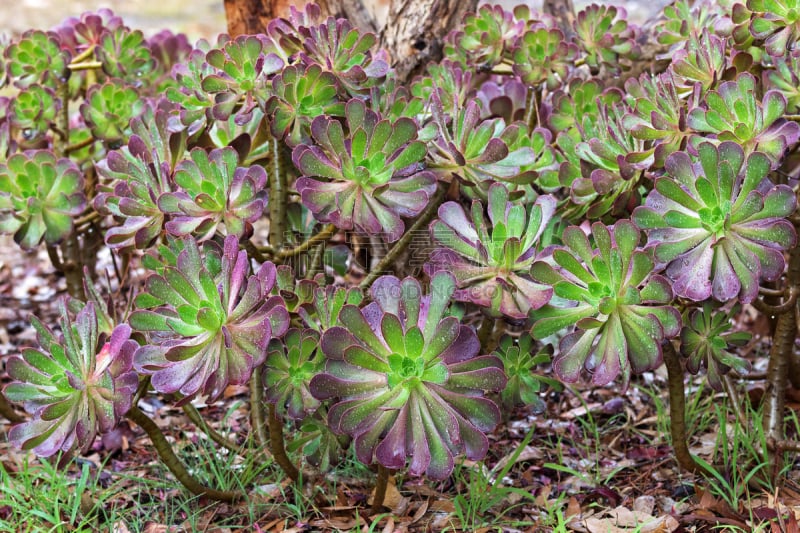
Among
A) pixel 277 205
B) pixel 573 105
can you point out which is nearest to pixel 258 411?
pixel 277 205

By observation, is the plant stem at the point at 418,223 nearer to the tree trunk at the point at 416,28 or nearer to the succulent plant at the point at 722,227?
the succulent plant at the point at 722,227

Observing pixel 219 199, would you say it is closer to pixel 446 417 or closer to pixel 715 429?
pixel 446 417

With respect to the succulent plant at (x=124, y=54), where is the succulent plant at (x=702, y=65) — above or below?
below

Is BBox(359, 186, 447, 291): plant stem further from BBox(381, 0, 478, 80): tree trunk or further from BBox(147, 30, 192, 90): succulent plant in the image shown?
BBox(147, 30, 192, 90): succulent plant

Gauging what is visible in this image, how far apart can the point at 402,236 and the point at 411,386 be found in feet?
1.43

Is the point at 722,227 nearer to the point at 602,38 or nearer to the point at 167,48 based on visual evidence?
the point at 602,38

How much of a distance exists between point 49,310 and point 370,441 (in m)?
2.38

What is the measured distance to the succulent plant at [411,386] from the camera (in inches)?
53.0

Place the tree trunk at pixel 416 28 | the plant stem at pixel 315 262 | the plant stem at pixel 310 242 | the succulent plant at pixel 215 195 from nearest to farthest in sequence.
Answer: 1. the succulent plant at pixel 215 195
2. the plant stem at pixel 310 242
3. the plant stem at pixel 315 262
4. the tree trunk at pixel 416 28

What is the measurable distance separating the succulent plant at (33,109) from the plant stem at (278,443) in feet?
4.13

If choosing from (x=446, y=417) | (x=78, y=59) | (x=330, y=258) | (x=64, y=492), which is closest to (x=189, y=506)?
(x=64, y=492)

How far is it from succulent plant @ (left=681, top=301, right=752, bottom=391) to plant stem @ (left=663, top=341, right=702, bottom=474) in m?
0.03

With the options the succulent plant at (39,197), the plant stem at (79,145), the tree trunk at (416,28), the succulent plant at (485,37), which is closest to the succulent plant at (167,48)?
the plant stem at (79,145)

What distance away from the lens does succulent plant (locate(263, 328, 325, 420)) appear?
1548mm
